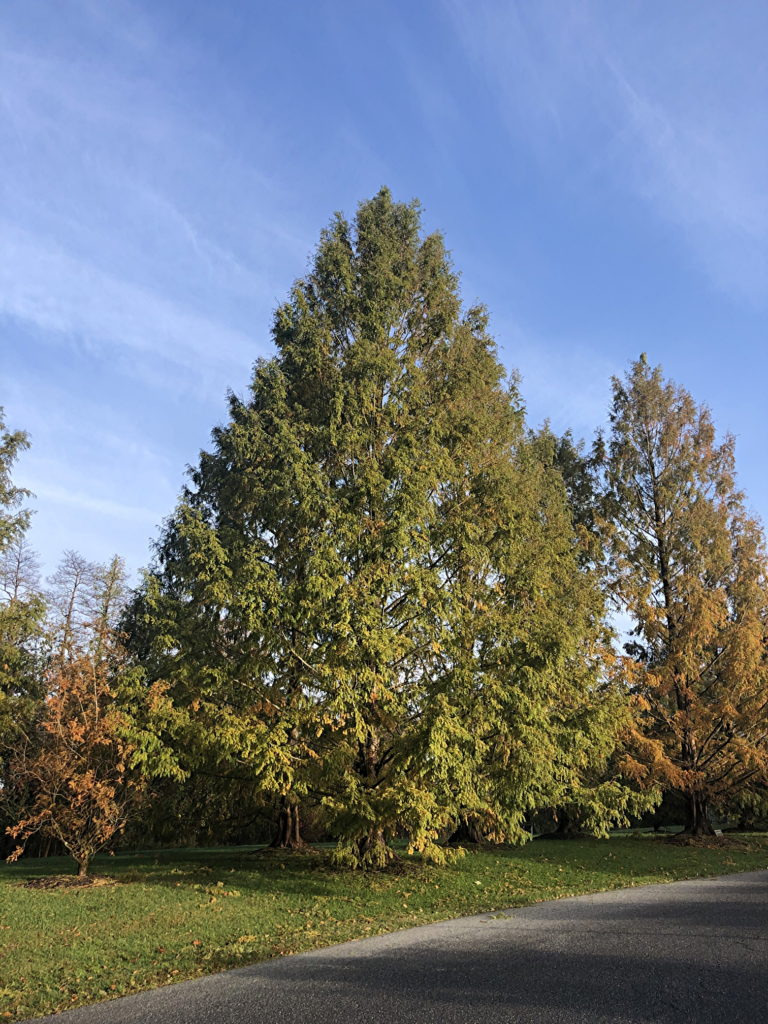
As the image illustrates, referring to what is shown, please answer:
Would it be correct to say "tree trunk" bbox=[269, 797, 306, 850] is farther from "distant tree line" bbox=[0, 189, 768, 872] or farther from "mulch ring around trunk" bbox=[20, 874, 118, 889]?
"mulch ring around trunk" bbox=[20, 874, 118, 889]

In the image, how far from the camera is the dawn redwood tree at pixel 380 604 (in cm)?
1095

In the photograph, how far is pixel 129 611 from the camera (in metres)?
22.0

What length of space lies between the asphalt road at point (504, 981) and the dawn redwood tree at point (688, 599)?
38.4 feet

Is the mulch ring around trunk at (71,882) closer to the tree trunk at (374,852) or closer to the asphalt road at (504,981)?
the tree trunk at (374,852)

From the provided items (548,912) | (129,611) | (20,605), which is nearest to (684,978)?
(548,912)

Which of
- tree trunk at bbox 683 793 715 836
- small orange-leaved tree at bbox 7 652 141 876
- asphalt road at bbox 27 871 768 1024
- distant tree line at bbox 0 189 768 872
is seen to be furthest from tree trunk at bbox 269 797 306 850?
asphalt road at bbox 27 871 768 1024

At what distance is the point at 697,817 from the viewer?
64.3 ft

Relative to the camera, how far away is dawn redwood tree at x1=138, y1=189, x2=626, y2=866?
10.9 m

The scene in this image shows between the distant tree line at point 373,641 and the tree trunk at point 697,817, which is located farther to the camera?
the tree trunk at point 697,817

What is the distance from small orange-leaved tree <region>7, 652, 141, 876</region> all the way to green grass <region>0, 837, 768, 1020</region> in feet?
3.39

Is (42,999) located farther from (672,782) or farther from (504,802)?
(672,782)

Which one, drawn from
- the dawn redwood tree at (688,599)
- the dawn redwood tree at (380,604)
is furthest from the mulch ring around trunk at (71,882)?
the dawn redwood tree at (688,599)

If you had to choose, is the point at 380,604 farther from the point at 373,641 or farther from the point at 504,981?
the point at 504,981

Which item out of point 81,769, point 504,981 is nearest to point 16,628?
point 81,769
